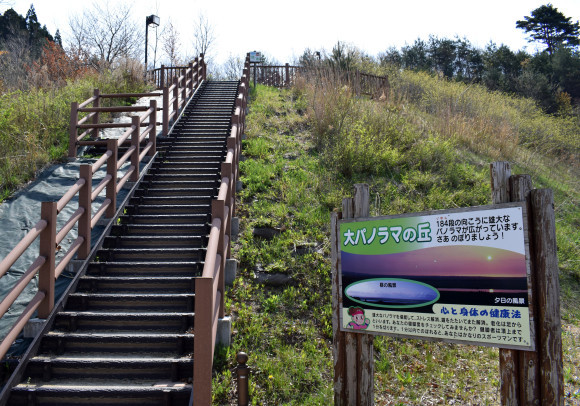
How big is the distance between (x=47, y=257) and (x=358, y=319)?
138 inches

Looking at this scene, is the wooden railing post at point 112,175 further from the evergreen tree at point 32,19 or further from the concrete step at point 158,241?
the evergreen tree at point 32,19

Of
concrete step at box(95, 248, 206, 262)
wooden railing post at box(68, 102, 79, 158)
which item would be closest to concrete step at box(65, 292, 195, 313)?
concrete step at box(95, 248, 206, 262)

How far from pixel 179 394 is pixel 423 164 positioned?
853 cm

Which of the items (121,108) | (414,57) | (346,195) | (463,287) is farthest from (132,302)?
(414,57)

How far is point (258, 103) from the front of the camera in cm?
1675

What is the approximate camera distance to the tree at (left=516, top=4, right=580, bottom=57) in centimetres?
3883

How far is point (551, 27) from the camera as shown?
131 ft

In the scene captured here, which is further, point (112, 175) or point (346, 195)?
point (346, 195)

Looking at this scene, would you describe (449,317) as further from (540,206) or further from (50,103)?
(50,103)

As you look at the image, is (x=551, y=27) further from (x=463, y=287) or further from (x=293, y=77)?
(x=463, y=287)

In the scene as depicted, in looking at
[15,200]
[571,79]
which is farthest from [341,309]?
[571,79]

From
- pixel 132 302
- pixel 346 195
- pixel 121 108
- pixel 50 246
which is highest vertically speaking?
pixel 121 108

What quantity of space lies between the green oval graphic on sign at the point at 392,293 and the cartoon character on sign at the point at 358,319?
0.25 ft

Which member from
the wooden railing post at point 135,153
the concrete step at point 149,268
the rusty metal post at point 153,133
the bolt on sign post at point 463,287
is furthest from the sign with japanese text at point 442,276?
the rusty metal post at point 153,133
